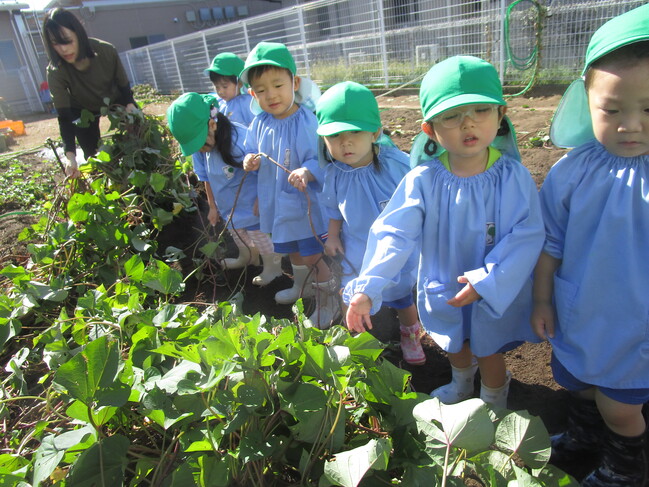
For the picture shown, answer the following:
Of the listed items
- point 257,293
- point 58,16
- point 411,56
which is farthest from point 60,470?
point 411,56

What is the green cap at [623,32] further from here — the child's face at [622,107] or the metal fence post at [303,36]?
the metal fence post at [303,36]

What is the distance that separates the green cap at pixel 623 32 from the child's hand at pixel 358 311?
0.83 meters

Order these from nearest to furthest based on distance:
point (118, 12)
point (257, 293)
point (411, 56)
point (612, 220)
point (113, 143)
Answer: point (612, 220)
point (257, 293)
point (113, 143)
point (411, 56)
point (118, 12)

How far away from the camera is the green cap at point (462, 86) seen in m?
1.23

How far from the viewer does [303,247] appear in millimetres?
2490

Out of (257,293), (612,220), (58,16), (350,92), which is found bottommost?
(257,293)

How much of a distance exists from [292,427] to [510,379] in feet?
3.97

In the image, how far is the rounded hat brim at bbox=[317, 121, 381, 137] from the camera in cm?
Result: 169

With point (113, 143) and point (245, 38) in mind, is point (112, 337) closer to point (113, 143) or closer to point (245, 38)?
point (113, 143)

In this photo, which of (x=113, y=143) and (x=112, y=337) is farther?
(x=113, y=143)

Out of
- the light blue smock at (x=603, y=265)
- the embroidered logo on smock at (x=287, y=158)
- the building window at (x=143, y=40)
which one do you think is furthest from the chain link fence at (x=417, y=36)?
the building window at (x=143, y=40)

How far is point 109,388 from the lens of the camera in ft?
2.90

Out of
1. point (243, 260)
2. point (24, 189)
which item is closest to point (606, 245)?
point (243, 260)

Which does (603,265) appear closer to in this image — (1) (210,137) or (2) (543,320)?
(2) (543,320)
